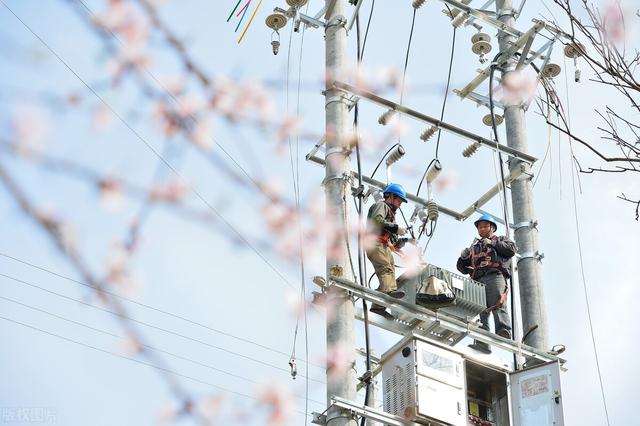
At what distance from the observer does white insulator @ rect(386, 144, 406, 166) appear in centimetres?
1299

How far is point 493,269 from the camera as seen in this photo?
12.9 m

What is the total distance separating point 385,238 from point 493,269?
1324 millimetres

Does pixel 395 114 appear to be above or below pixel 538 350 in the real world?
above

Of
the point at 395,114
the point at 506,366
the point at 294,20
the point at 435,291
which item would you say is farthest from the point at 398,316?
the point at 294,20

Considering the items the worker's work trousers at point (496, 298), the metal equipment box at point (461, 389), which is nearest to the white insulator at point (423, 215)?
the worker's work trousers at point (496, 298)

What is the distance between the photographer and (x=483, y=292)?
12406mm

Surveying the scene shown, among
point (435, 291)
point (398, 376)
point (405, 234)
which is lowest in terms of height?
point (398, 376)

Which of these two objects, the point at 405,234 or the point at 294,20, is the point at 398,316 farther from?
the point at 294,20

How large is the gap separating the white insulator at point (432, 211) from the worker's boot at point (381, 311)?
1873mm

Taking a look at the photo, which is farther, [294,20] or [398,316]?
[294,20]

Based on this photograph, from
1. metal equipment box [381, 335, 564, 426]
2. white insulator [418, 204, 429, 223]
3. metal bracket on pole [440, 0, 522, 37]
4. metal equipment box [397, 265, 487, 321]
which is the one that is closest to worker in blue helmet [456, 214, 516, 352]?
metal equipment box [397, 265, 487, 321]

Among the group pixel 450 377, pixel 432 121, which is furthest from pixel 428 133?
pixel 450 377

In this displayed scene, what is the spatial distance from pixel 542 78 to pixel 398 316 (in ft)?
13.3

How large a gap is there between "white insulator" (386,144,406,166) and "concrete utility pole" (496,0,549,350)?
1.50m
